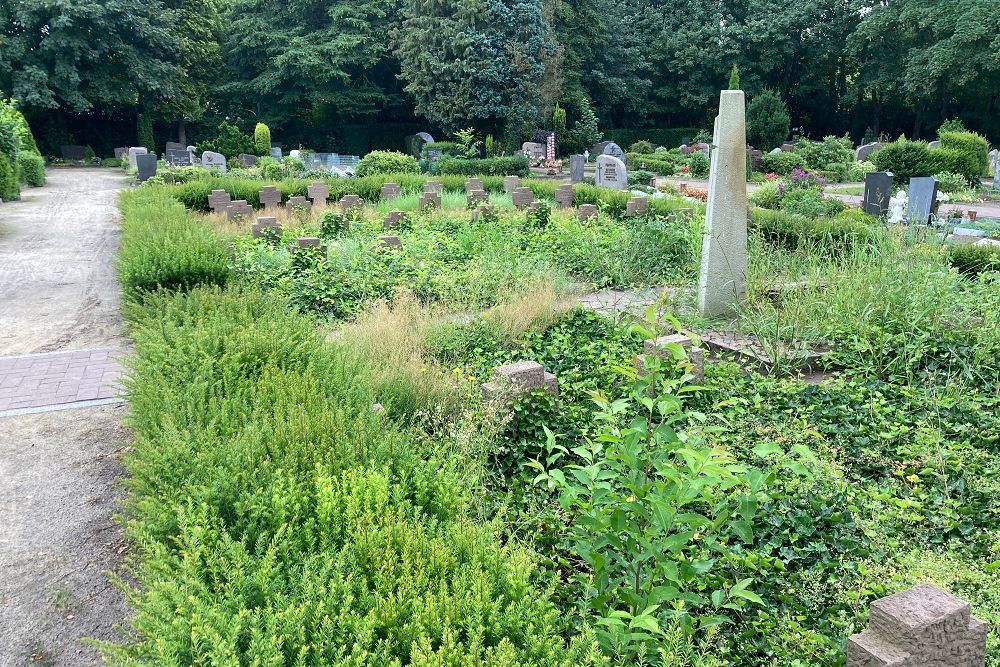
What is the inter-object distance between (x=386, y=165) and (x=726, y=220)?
46.7 ft

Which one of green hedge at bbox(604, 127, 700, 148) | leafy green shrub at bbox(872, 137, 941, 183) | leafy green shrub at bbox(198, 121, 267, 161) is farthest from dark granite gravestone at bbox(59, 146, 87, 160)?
leafy green shrub at bbox(872, 137, 941, 183)

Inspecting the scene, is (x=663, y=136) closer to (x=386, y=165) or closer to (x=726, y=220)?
(x=386, y=165)

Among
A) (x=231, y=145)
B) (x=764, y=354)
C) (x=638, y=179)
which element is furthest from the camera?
(x=231, y=145)

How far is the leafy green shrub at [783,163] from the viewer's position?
80.0 ft

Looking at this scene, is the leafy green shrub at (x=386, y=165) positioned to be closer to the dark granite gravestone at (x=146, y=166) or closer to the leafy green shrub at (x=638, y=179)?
the dark granite gravestone at (x=146, y=166)

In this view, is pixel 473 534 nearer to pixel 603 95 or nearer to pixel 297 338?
pixel 297 338

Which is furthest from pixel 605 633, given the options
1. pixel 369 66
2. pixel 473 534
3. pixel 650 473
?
pixel 369 66

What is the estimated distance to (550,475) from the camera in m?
3.08

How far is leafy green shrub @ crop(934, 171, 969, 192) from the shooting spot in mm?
18797

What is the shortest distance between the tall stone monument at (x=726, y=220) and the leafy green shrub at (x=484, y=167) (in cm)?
1609

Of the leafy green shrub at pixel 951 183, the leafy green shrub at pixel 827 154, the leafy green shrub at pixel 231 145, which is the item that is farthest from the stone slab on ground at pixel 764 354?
the leafy green shrub at pixel 231 145

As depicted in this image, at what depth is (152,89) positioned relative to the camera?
1255 inches

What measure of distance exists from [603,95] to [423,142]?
1195 cm

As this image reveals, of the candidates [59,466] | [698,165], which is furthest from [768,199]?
[59,466]
